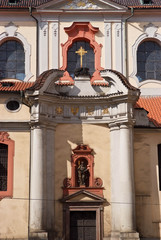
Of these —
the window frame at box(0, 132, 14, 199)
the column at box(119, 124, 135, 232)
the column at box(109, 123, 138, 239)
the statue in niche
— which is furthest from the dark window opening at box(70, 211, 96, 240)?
the window frame at box(0, 132, 14, 199)

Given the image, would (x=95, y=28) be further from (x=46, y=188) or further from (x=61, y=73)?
(x=46, y=188)

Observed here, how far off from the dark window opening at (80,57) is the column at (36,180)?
564 cm

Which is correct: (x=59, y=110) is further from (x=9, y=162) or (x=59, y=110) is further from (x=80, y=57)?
(x=80, y=57)

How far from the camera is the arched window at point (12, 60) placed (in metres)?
26.3

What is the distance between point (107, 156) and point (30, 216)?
13.3ft

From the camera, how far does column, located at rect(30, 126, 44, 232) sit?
812 inches

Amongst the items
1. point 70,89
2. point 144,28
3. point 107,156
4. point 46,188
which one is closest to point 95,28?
point 144,28

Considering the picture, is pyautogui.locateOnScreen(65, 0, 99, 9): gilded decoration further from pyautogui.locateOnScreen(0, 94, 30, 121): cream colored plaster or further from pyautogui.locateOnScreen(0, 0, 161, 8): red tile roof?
pyautogui.locateOnScreen(0, 94, 30, 121): cream colored plaster

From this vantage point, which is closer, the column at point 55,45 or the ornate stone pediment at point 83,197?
the ornate stone pediment at point 83,197

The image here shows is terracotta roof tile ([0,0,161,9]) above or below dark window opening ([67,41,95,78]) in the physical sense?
above

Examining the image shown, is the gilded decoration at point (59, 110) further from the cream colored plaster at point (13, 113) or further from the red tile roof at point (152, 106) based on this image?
the red tile roof at point (152, 106)

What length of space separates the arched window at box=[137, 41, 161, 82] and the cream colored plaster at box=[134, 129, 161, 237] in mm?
4518

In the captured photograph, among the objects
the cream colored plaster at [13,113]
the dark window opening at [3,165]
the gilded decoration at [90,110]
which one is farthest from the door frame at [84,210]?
the cream colored plaster at [13,113]

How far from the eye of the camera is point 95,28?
26.4 metres
